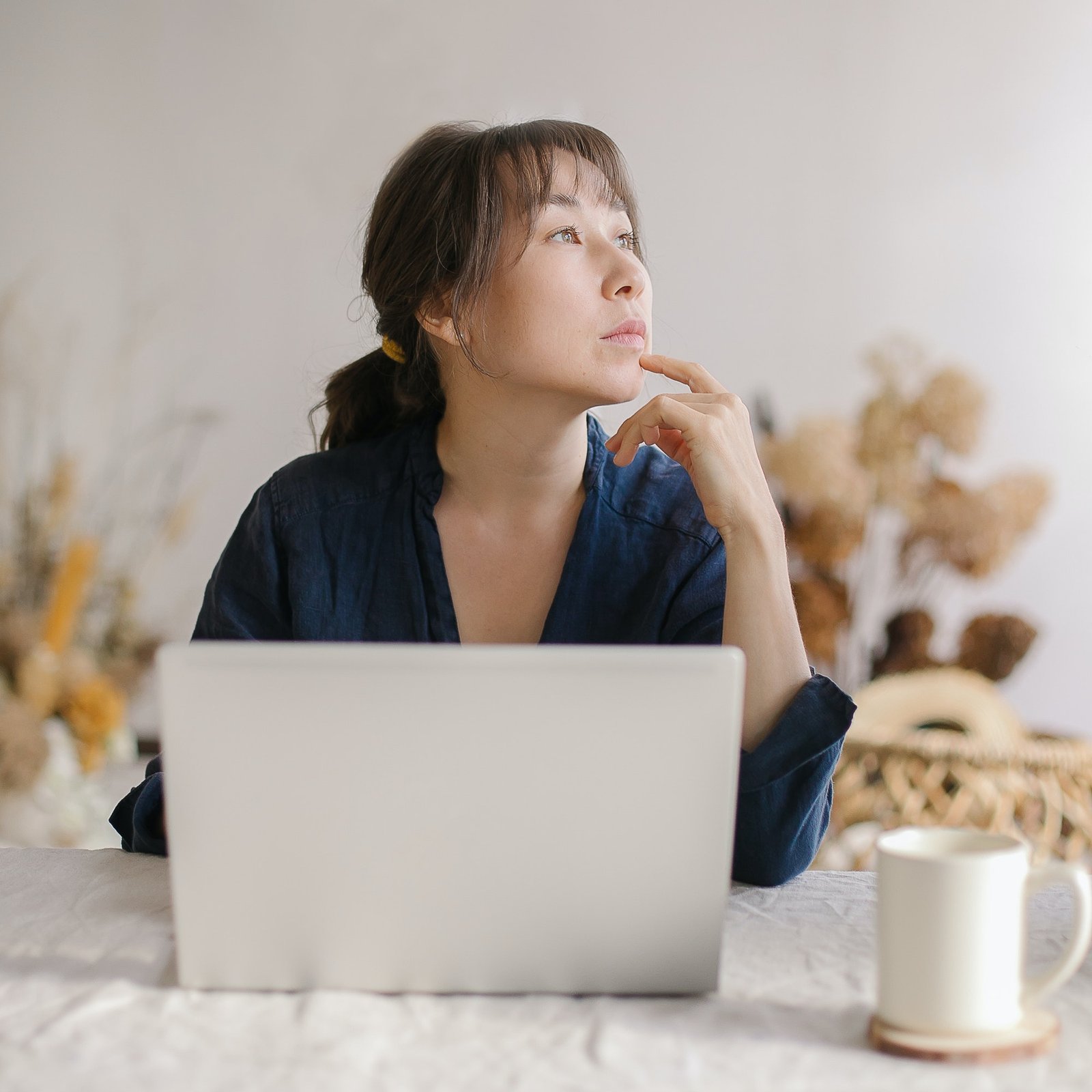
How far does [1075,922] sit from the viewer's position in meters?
0.55

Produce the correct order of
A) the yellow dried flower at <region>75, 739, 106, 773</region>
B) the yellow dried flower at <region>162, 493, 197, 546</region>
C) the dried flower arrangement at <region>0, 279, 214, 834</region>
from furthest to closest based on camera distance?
the yellow dried flower at <region>162, 493, 197, 546</region>, the dried flower arrangement at <region>0, 279, 214, 834</region>, the yellow dried flower at <region>75, 739, 106, 773</region>

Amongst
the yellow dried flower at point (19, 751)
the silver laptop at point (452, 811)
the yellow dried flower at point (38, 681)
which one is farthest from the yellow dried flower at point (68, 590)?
the silver laptop at point (452, 811)

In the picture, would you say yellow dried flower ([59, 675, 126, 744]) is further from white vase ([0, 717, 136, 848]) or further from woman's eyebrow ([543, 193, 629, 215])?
woman's eyebrow ([543, 193, 629, 215])

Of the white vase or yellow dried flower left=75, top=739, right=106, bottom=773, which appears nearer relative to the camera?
the white vase

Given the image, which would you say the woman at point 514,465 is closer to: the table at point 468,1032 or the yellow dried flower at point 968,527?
the table at point 468,1032

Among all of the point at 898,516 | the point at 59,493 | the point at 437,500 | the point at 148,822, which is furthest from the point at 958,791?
the point at 59,493

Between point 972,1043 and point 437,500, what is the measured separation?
85 cm

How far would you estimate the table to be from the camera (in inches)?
20.4

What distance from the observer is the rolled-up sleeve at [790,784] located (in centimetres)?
86

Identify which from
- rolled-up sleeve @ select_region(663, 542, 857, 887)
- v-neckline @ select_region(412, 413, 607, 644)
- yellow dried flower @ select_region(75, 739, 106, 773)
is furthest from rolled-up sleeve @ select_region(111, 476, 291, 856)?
yellow dried flower @ select_region(75, 739, 106, 773)

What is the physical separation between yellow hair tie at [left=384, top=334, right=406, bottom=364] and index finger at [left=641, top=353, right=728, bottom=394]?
33 cm

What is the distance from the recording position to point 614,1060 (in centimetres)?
53

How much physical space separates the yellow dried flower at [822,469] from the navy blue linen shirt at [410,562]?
115 cm

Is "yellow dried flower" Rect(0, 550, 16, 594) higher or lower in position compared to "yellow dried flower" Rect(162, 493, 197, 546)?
lower
